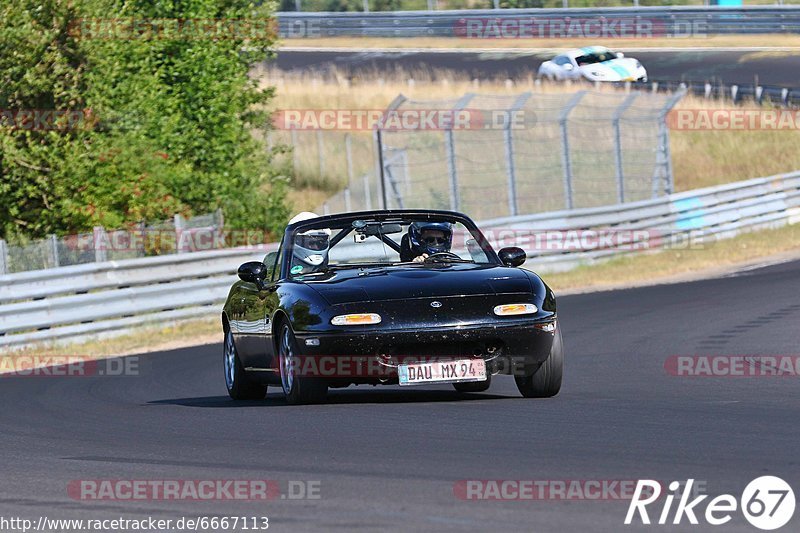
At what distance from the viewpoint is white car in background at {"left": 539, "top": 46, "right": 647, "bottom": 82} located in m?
47.3

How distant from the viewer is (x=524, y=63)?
176 feet

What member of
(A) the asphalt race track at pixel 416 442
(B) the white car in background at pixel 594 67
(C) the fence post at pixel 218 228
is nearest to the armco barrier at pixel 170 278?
(C) the fence post at pixel 218 228

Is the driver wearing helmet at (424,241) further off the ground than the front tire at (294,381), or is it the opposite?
the driver wearing helmet at (424,241)

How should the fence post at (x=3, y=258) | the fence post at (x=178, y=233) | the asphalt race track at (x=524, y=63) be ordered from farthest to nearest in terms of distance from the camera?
the asphalt race track at (x=524, y=63)
the fence post at (x=178, y=233)
the fence post at (x=3, y=258)

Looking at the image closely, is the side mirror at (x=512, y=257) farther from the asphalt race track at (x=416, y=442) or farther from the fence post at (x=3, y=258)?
the fence post at (x=3, y=258)

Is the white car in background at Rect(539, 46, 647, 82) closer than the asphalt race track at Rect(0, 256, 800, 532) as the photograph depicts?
No

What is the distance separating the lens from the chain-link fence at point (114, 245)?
20.3 m

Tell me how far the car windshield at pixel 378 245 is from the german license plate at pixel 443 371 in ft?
4.37

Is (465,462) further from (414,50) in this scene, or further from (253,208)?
(414,50)

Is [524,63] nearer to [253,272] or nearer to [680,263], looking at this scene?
[680,263]

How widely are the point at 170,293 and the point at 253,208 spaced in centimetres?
684

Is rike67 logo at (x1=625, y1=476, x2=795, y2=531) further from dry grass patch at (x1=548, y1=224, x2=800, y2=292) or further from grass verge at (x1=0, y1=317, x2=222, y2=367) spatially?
dry grass patch at (x1=548, y1=224, x2=800, y2=292)

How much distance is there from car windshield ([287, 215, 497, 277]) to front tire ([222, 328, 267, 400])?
1.29m

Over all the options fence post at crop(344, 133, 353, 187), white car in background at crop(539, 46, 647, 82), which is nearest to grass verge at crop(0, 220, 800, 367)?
fence post at crop(344, 133, 353, 187)
